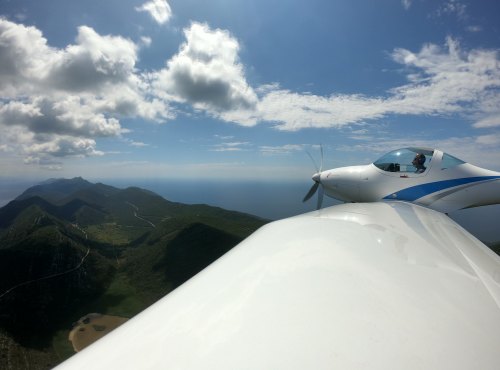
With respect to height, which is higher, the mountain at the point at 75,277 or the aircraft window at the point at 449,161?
the aircraft window at the point at 449,161

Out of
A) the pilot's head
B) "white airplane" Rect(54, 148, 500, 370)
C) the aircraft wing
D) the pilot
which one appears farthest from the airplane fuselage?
the aircraft wing

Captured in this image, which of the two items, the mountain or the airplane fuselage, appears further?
the mountain

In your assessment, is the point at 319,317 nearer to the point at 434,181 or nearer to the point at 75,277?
the point at 434,181

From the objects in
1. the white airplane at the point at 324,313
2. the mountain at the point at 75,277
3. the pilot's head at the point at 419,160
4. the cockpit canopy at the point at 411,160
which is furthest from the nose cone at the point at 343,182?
the mountain at the point at 75,277

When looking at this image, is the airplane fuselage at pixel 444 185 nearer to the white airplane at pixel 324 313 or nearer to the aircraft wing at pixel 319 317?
the white airplane at pixel 324 313

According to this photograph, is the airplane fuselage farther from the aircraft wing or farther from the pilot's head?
the aircraft wing

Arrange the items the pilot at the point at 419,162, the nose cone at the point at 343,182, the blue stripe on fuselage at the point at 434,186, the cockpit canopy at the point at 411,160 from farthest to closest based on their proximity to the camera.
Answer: the nose cone at the point at 343,182 < the pilot at the point at 419,162 < the cockpit canopy at the point at 411,160 < the blue stripe on fuselage at the point at 434,186

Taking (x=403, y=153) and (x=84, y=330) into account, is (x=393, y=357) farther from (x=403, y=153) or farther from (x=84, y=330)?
(x=84, y=330)

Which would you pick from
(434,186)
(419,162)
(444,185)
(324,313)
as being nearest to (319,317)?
(324,313)
